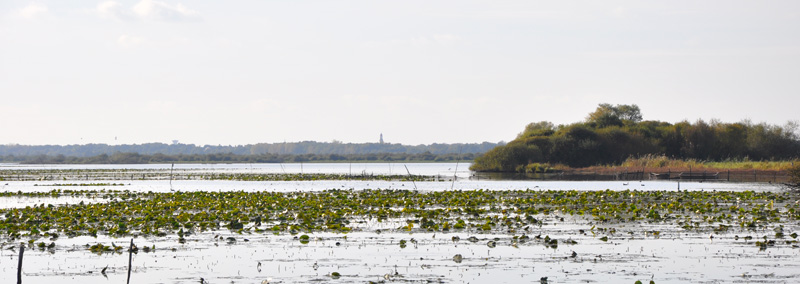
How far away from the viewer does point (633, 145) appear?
93000mm

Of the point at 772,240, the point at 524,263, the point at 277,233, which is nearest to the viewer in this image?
the point at 524,263

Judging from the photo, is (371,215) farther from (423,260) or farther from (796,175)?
(796,175)

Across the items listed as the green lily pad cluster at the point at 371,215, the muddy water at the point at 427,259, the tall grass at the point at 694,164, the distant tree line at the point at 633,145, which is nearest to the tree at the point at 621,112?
the distant tree line at the point at 633,145

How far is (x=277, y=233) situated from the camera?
23.4 m

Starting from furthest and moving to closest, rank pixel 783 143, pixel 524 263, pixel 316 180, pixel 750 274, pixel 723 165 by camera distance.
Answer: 1. pixel 783 143
2. pixel 723 165
3. pixel 316 180
4. pixel 524 263
5. pixel 750 274

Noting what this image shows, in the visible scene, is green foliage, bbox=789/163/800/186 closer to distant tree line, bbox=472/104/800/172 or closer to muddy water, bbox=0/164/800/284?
muddy water, bbox=0/164/800/284

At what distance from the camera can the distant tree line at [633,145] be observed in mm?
91062

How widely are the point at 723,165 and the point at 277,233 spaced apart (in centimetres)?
6516

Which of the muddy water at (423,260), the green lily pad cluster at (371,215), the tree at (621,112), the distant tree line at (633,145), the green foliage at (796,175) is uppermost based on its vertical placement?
the tree at (621,112)

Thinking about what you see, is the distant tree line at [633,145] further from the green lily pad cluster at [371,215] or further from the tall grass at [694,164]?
the green lily pad cluster at [371,215]

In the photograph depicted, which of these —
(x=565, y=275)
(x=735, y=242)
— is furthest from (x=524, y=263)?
(x=735, y=242)

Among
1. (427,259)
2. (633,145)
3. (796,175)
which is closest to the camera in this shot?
(427,259)

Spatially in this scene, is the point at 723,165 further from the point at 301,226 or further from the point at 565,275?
the point at 565,275

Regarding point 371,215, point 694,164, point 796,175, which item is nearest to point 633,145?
point 694,164
